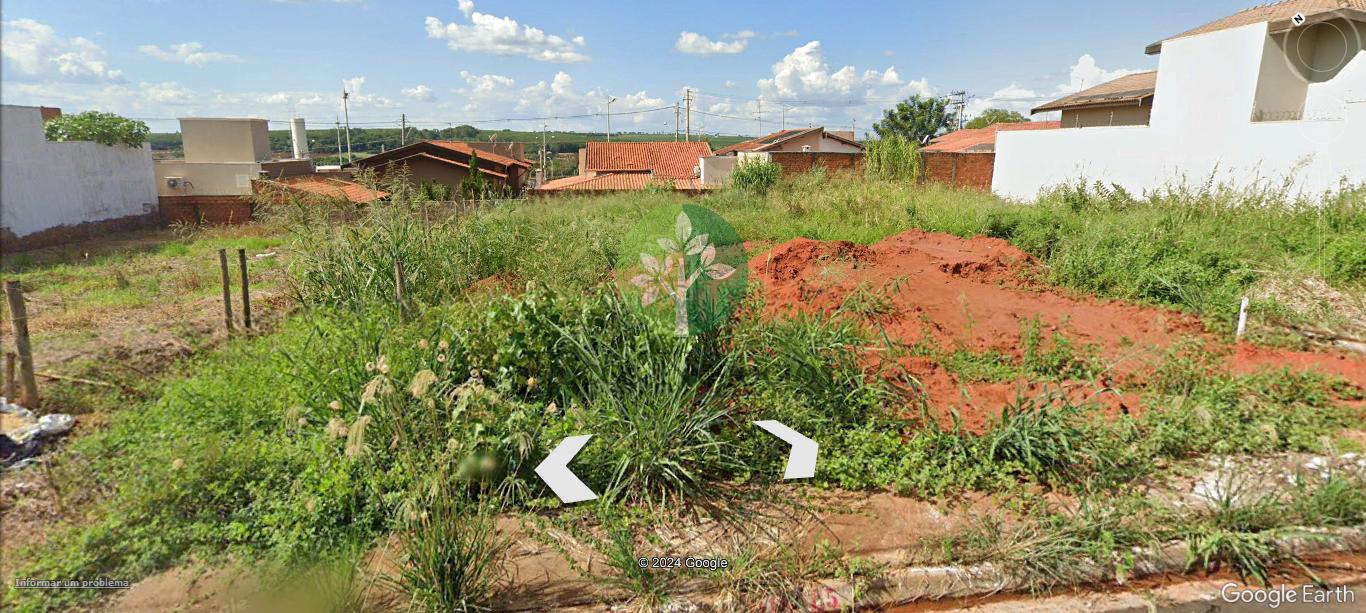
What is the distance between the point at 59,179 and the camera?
1340 centimetres

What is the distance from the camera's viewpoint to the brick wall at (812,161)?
17.9 meters

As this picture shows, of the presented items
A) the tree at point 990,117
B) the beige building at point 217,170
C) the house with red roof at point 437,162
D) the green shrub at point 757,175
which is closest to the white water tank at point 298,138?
the beige building at point 217,170

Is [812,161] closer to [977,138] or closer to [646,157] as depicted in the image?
[977,138]

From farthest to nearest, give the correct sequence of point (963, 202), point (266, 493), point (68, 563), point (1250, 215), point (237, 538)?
point (963, 202) < point (1250, 215) < point (266, 493) < point (237, 538) < point (68, 563)

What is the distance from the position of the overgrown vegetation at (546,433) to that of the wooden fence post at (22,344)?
0.63m

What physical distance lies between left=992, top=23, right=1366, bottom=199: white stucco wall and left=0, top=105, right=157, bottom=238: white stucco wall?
64.5 ft

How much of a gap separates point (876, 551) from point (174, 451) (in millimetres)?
3587

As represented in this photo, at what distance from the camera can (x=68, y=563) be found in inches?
110

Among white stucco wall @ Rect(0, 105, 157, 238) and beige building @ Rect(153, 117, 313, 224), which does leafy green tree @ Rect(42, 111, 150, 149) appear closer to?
white stucco wall @ Rect(0, 105, 157, 238)

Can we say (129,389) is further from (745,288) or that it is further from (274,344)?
(745,288)

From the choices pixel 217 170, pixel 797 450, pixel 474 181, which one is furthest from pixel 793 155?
pixel 217 170

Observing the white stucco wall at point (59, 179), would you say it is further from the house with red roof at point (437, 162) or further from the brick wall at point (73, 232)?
the house with red roof at point (437, 162)

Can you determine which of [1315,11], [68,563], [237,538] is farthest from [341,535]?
[1315,11]

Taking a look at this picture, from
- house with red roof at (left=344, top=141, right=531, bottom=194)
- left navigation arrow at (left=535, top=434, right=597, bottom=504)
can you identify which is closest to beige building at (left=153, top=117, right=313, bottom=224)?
house with red roof at (left=344, top=141, right=531, bottom=194)
